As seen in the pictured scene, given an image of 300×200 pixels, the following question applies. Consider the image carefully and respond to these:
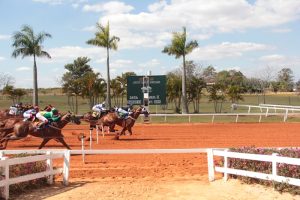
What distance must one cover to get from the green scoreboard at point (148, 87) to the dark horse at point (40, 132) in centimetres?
1543

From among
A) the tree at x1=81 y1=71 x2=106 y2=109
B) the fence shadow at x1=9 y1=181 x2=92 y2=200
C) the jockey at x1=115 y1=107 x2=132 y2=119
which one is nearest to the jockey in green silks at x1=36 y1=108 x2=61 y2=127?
the jockey at x1=115 y1=107 x2=132 y2=119

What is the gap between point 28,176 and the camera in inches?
445

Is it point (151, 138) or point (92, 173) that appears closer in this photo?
point (92, 173)

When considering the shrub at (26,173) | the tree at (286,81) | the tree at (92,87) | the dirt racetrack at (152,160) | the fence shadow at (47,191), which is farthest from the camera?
the tree at (286,81)

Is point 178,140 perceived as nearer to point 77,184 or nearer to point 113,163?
point 113,163

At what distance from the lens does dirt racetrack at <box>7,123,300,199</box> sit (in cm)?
1198

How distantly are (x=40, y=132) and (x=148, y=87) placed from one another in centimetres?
1716

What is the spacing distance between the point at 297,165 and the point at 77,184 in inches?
211

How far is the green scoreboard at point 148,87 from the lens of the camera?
35.6 metres

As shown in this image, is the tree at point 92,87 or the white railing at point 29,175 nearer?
the white railing at point 29,175

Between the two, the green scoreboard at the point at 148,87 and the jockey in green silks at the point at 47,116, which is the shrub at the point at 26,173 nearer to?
the jockey in green silks at the point at 47,116

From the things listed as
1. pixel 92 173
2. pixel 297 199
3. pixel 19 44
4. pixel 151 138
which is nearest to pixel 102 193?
pixel 92 173

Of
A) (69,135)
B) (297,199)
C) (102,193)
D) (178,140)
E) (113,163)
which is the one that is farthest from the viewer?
(69,135)

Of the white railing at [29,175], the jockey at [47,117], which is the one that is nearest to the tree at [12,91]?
the jockey at [47,117]
